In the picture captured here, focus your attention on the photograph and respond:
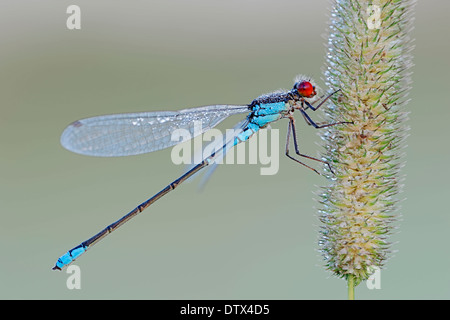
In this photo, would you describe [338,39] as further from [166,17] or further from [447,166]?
[166,17]

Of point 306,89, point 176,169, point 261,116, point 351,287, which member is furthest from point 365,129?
point 176,169

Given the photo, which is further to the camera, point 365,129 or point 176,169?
point 176,169

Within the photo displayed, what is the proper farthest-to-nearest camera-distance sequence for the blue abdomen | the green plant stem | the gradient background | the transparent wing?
1. the gradient background
2. the transparent wing
3. the blue abdomen
4. the green plant stem

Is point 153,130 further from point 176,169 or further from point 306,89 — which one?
point 176,169

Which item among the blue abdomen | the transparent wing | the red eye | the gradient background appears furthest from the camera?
the gradient background

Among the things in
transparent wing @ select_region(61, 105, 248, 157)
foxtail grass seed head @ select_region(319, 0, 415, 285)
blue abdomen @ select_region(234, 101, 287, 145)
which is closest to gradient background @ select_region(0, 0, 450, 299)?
transparent wing @ select_region(61, 105, 248, 157)

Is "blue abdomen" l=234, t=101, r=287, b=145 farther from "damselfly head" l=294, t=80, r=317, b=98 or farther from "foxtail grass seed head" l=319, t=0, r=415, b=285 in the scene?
"foxtail grass seed head" l=319, t=0, r=415, b=285

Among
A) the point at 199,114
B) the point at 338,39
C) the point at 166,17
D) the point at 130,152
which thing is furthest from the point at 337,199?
the point at 166,17
